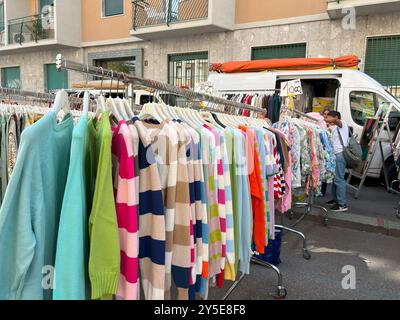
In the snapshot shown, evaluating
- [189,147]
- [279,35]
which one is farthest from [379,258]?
[279,35]

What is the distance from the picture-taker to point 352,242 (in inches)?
191

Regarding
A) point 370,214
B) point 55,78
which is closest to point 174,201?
point 370,214

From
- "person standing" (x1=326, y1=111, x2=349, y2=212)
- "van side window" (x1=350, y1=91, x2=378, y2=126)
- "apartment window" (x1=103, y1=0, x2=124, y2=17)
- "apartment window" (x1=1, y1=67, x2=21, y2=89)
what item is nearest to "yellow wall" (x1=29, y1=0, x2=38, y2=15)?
"apartment window" (x1=1, y1=67, x2=21, y2=89)

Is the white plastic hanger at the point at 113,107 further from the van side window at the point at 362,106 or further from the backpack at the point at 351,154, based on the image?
the van side window at the point at 362,106

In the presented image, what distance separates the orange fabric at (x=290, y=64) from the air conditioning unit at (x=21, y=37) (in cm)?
1278

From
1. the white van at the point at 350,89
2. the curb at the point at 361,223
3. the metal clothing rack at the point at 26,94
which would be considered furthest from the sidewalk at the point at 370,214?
the metal clothing rack at the point at 26,94

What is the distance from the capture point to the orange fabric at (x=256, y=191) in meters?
2.34

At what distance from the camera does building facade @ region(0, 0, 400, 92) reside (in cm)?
1009

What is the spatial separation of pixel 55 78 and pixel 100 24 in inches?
147

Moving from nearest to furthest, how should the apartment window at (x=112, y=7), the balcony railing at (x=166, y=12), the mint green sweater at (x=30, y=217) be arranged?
the mint green sweater at (x=30, y=217) → the balcony railing at (x=166, y=12) → the apartment window at (x=112, y=7)

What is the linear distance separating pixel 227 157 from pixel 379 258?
3330 mm

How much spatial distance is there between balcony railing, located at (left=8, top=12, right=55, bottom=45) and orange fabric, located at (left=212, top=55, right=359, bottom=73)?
38.2 feet

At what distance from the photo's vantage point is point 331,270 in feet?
12.8
